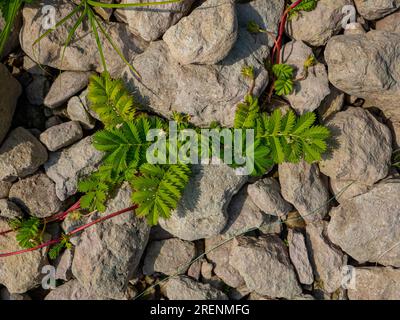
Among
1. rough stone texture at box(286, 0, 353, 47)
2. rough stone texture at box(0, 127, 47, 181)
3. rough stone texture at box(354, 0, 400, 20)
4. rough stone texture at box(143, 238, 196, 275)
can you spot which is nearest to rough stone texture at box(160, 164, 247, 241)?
rough stone texture at box(143, 238, 196, 275)

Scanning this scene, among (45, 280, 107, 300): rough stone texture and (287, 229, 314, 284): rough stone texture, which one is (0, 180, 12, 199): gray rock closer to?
(45, 280, 107, 300): rough stone texture

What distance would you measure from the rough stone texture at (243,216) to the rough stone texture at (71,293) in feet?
5.61

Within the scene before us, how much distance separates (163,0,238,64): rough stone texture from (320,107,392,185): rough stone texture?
1.50 m

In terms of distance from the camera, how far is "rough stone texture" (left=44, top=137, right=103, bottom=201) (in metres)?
4.17

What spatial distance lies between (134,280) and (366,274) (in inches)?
106

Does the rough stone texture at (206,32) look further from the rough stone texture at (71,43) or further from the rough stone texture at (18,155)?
the rough stone texture at (18,155)

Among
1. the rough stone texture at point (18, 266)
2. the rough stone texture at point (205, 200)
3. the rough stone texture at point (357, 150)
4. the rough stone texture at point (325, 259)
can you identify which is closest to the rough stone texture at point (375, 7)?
the rough stone texture at point (357, 150)

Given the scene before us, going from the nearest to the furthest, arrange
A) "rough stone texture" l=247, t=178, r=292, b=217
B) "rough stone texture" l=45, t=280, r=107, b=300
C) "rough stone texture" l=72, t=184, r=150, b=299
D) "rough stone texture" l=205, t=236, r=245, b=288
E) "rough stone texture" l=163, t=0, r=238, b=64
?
"rough stone texture" l=163, t=0, r=238, b=64
"rough stone texture" l=72, t=184, r=150, b=299
"rough stone texture" l=247, t=178, r=292, b=217
"rough stone texture" l=45, t=280, r=107, b=300
"rough stone texture" l=205, t=236, r=245, b=288

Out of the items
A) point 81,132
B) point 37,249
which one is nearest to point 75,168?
point 81,132

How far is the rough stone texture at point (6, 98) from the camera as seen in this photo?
3.97 meters

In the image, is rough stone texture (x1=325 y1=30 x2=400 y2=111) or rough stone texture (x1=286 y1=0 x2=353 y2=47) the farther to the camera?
rough stone texture (x1=286 y1=0 x2=353 y2=47)

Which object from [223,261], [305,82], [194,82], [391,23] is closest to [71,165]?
[194,82]

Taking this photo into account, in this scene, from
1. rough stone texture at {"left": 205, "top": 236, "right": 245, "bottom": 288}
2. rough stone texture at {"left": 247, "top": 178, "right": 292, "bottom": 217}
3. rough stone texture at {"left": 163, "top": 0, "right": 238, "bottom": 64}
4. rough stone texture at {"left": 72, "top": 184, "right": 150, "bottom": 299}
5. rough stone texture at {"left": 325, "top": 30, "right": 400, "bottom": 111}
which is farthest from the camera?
rough stone texture at {"left": 205, "top": 236, "right": 245, "bottom": 288}

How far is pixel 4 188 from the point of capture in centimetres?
423
